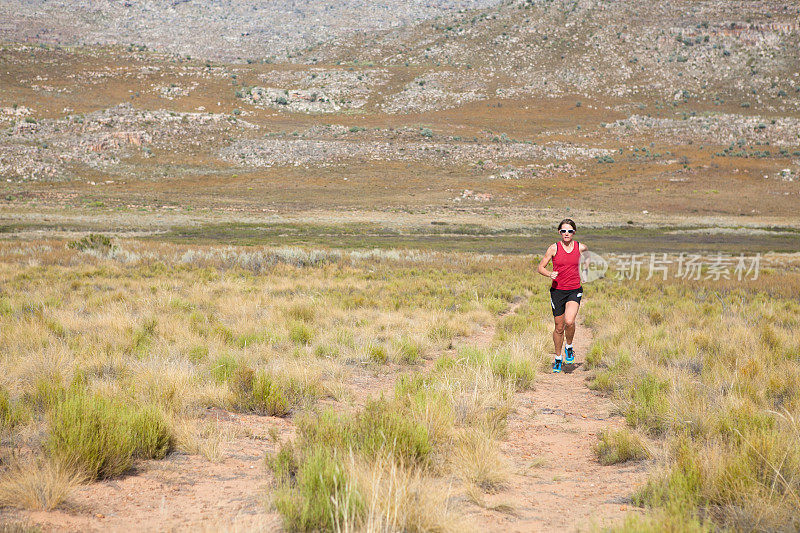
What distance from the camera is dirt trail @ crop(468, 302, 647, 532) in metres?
3.54

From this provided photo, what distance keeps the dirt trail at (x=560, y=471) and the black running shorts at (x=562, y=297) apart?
1.44 metres

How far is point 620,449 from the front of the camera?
15.3 feet

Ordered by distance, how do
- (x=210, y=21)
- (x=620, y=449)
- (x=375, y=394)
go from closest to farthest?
(x=620, y=449) → (x=375, y=394) → (x=210, y=21)

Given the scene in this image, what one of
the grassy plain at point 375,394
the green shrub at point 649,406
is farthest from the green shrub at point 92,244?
the green shrub at point 649,406

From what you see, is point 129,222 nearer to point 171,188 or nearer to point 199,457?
point 171,188

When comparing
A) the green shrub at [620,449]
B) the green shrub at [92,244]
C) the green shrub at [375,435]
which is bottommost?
the green shrub at [92,244]

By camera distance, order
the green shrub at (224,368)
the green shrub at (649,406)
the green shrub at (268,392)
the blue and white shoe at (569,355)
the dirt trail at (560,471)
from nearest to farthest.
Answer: the dirt trail at (560,471) < the green shrub at (649,406) < the green shrub at (268,392) < the green shrub at (224,368) < the blue and white shoe at (569,355)

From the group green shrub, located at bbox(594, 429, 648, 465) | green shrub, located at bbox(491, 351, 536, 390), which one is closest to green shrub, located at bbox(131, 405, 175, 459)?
green shrub, located at bbox(594, 429, 648, 465)

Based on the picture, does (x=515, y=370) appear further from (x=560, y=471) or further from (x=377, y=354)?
(x=560, y=471)

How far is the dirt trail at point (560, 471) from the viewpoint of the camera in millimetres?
3541

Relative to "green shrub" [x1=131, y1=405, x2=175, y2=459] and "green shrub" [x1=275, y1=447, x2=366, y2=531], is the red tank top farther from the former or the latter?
"green shrub" [x1=131, y1=405, x2=175, y2=459]

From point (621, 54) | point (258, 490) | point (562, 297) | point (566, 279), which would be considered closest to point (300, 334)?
point (562, 297)

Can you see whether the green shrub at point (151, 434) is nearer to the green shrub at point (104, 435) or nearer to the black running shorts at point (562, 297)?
the green shrub at point (104, 435)

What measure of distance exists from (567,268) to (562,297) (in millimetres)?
483
